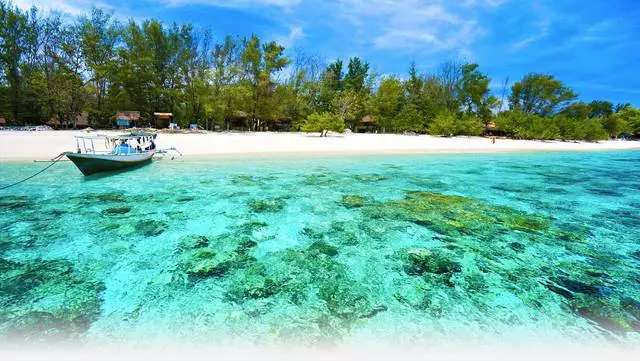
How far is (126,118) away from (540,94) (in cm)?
6683

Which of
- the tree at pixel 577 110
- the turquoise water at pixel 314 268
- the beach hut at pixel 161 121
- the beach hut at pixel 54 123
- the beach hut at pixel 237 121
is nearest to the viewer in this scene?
the turquoise water at pixel 314 268

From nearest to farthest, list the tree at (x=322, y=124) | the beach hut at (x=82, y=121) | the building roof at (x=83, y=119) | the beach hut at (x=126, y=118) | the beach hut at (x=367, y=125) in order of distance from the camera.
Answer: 1. the tree at (x=322, y=124)
2. the beach hut at (x=126, y=118)
3. the beach hut at (x=82, y=121)
4. the building roof at (x=83, y=119)
5. the beach hut at (x=367, y=125)

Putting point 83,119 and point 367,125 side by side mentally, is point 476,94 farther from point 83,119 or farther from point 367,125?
point 83,119

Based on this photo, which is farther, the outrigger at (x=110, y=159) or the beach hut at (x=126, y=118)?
the beach hut at (x=126, y=118)

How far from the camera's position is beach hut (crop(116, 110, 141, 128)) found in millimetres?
36594

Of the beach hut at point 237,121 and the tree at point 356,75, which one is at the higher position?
the tree at point 356,75

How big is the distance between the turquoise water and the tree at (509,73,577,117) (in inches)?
2199

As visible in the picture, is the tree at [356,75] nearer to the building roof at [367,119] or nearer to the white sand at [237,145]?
the building roof at [367,119]

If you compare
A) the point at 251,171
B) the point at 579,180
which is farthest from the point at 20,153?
the point at 579,180

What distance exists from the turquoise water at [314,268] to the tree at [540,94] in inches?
Answer: 2199

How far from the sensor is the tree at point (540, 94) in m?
53.6

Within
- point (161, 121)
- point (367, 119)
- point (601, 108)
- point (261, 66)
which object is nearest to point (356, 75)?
point (367, 119)

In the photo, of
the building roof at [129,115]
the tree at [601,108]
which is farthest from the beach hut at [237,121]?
the tree at [601,108]

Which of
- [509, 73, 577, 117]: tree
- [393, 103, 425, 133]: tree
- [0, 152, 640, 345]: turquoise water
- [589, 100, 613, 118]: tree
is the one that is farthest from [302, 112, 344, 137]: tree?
[589, 100, 613, 118]: tree
